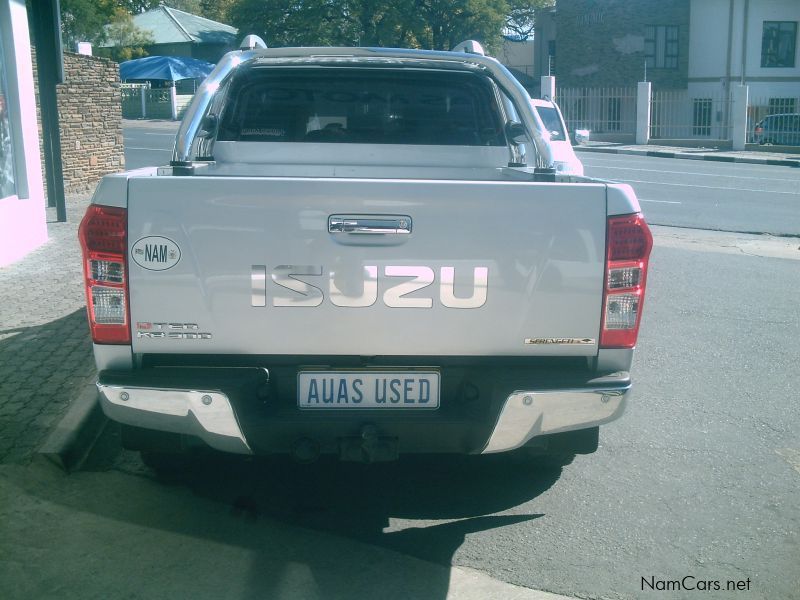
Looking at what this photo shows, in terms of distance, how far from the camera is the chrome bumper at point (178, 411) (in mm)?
3602

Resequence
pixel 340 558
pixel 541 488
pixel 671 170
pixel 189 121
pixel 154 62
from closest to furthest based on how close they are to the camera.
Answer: pixel 340 558, pixel 541 488, pixel 189 121, pixel 671 170, pixel 154 62

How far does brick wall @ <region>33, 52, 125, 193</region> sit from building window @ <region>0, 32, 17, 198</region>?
6.37m

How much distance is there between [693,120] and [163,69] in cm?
2346

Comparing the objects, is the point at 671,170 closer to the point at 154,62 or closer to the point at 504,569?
the point at 504,569

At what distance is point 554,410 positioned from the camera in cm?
371

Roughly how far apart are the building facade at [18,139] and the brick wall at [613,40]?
36779mm

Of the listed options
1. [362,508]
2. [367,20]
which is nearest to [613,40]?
[367,20]

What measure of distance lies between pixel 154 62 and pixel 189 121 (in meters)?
Answer: 43.1

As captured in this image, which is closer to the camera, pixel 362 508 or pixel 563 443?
pixel 563 443

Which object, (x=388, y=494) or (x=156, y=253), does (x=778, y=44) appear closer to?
(x=388, y=494)

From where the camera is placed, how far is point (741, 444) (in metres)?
5.29

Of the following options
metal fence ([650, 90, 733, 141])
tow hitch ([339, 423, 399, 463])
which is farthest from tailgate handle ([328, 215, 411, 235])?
metal fence ([650, 90, 733, 141])

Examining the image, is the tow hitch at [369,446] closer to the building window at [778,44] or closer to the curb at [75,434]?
the curb at [75,434]

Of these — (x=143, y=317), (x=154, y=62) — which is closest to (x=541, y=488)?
(x=143, y=317)
